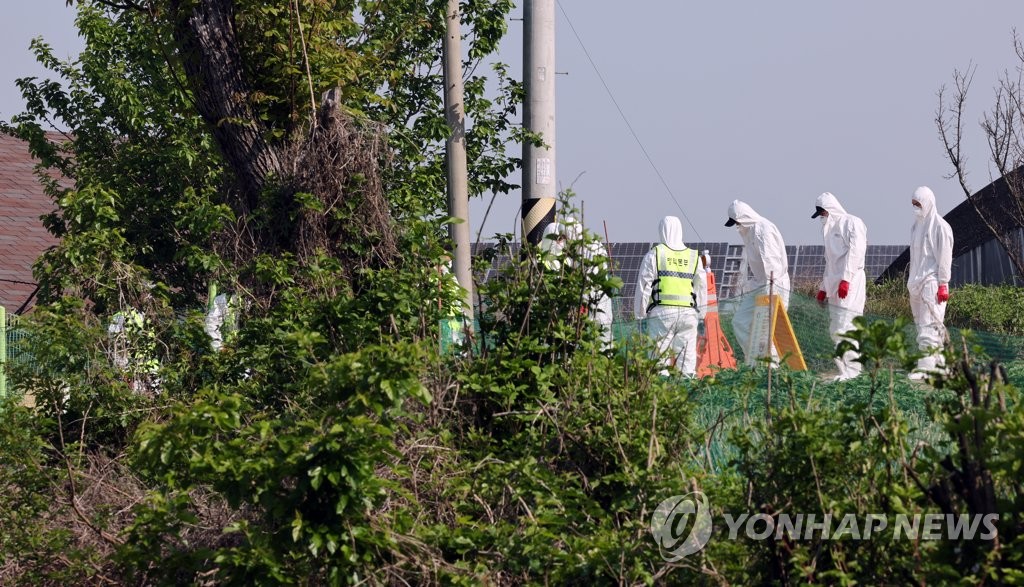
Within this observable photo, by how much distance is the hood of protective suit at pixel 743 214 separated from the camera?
1418cm

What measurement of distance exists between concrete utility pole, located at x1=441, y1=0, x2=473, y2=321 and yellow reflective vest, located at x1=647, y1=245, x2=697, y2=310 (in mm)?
3653

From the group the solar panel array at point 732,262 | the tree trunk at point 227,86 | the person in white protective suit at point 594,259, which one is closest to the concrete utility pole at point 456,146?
the tree trunk at point 227,86

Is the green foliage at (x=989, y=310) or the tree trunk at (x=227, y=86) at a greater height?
the tree trunk at (x=227, y=86)

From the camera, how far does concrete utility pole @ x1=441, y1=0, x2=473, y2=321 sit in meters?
9.36

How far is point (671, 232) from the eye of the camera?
13055 mm

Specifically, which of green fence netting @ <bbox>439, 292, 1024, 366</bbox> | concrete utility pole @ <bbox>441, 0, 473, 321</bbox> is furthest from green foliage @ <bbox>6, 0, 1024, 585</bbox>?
green fence netting @ <bbox>439, 292, 1024, 366</bbox>

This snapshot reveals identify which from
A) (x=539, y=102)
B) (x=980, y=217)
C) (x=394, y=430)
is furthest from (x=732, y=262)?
(x=394, y=430)

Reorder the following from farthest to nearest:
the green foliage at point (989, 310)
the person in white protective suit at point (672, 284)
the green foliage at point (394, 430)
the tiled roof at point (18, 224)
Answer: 1. the tiled roof at point (18, 224)
2. the green foliage at point (989, 310)
3. the person in white protective suit at point (672, 284)
4. the green foliage at point (394, 430)

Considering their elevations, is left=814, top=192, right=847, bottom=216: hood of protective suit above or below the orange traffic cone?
above

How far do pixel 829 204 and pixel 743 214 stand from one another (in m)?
1.03

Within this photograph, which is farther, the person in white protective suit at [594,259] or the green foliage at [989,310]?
the green foliage at [989,310]

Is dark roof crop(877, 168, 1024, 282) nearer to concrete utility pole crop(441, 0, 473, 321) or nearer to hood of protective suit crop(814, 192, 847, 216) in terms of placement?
hood of protective suit crop(814, 192, 847, 216)

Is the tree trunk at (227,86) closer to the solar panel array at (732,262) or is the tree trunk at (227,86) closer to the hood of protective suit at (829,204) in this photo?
the hood of protective suit at (829,204)

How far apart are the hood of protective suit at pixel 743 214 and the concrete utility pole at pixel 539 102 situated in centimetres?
474
